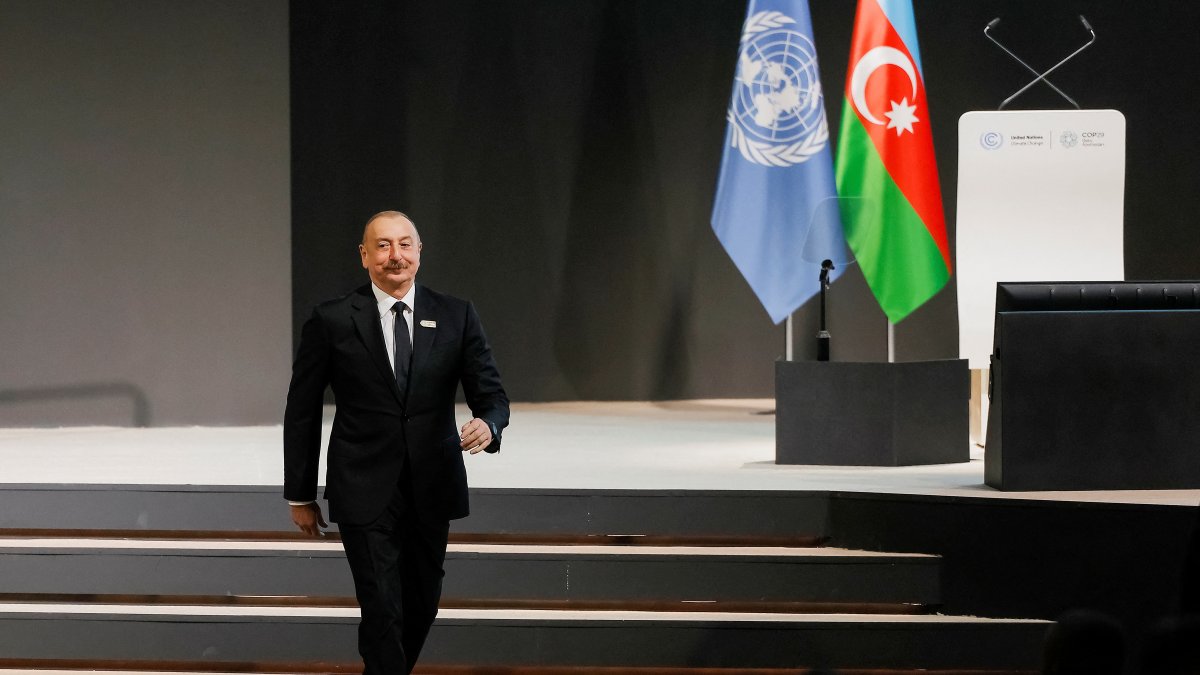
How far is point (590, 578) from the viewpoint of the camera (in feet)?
12.7

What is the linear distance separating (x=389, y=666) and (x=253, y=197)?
403 cm

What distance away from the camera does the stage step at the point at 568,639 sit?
367 cm

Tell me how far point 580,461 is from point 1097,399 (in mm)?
1790

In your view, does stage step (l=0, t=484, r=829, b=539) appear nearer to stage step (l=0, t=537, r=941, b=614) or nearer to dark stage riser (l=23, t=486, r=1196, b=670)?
dark stage riser (l=23, t=486, r=1196, b=670)

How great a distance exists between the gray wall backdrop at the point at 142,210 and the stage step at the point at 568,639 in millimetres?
2811

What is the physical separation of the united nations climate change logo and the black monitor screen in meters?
2.62

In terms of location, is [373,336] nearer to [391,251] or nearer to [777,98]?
[391,251]

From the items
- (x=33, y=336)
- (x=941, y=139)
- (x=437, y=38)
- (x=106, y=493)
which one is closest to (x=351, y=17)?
(x=437, y=38)

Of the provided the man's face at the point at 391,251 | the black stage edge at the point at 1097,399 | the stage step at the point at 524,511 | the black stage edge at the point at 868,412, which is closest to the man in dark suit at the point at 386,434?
the man's face at the point at 391,251

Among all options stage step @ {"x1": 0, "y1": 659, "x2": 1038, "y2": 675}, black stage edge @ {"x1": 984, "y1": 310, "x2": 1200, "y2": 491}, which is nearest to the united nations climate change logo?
black stage edge @ {"x1": 984, "y1": 310, "x2": 1200, "y2": 491}

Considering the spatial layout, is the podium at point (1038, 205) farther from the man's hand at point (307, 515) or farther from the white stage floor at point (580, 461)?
the man's hand at point (307, 515)

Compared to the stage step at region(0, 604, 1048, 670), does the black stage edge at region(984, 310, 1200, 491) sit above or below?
above

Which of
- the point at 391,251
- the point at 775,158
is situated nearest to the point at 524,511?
the point at 391,251

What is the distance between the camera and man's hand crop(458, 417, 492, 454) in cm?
277
